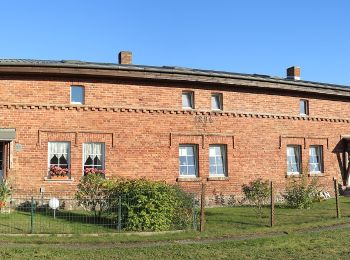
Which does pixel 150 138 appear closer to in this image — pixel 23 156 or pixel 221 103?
pixel 221 103

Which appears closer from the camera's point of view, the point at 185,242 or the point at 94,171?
the point at 185,242

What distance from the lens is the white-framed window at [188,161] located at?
20122 millimetres

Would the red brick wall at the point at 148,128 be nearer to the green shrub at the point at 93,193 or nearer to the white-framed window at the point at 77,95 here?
the white-framed window at the point at 77,95

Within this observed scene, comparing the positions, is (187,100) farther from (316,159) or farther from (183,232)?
(183,232)

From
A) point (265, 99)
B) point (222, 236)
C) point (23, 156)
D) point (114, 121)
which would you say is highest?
point (265, 99)

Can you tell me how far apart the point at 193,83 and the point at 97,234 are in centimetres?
1017

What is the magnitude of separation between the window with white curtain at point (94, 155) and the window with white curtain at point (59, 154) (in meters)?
0.76

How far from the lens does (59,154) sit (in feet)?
60.6

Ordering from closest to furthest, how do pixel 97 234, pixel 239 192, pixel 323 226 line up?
pixel 97 234, pixel 323 226, pixel 239 192

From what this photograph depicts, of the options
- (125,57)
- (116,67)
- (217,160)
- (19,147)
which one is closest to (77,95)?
(116,67)

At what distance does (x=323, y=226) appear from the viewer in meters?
13.7

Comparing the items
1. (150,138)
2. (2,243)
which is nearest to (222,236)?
(2,243)

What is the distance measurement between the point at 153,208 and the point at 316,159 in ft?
45.6

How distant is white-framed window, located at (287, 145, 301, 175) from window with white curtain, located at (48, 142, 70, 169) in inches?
447
